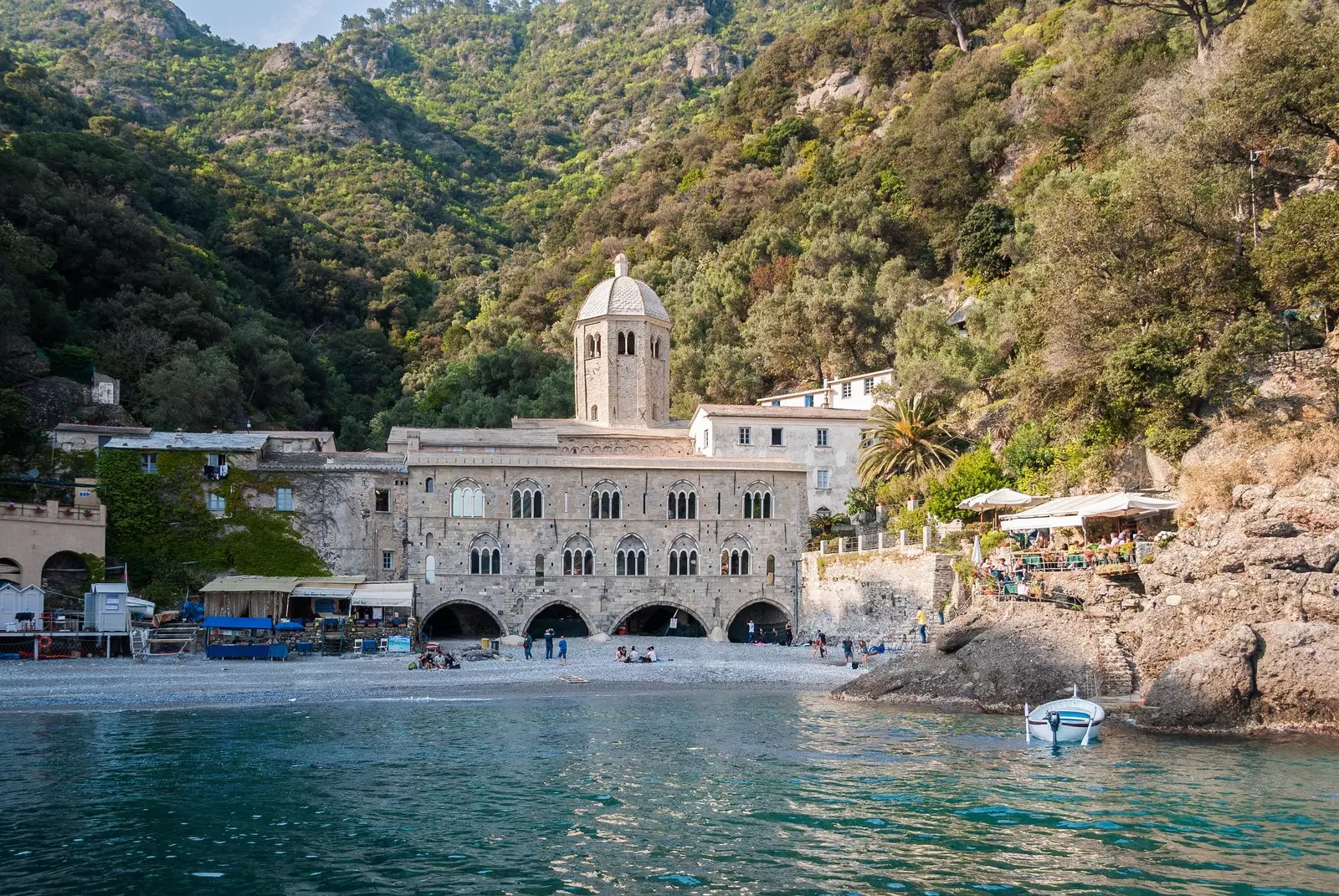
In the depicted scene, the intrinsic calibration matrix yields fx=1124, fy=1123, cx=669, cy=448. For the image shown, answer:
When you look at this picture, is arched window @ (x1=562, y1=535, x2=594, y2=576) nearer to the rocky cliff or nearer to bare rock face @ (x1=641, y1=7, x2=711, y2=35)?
the rocky cliff

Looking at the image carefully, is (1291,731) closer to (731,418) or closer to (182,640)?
(731,418)

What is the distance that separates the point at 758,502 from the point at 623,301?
1169 centimetres

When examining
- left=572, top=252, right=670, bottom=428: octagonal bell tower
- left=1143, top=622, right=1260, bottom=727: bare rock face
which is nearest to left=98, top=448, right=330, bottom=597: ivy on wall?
left=572, top=252, right=670, bottom=428: octagonal bell tower

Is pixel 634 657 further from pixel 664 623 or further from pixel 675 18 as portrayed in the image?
pixel 675 18

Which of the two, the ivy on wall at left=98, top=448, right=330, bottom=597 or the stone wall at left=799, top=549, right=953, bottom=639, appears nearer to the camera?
the stone wall at left=799, top=549, right=953, bottom=639

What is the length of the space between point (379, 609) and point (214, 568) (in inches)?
244

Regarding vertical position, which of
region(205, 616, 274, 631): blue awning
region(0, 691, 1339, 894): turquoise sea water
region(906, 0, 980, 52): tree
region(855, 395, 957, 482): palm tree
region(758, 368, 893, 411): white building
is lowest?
region(0, 691, 1339, 894): turquoise sea water

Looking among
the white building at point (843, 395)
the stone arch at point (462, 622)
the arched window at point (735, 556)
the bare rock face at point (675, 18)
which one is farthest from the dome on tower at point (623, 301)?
the bare rock face at point (675, 18)

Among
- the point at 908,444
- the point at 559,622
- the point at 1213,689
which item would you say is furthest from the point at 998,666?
the point at 559,622

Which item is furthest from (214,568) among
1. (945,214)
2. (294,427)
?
(945,214)

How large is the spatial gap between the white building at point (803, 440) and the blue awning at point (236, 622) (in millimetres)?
17726

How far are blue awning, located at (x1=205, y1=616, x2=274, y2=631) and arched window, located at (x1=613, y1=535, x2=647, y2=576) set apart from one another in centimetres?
1289

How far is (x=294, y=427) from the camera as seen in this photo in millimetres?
55469

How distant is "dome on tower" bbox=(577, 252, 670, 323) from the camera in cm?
4884
